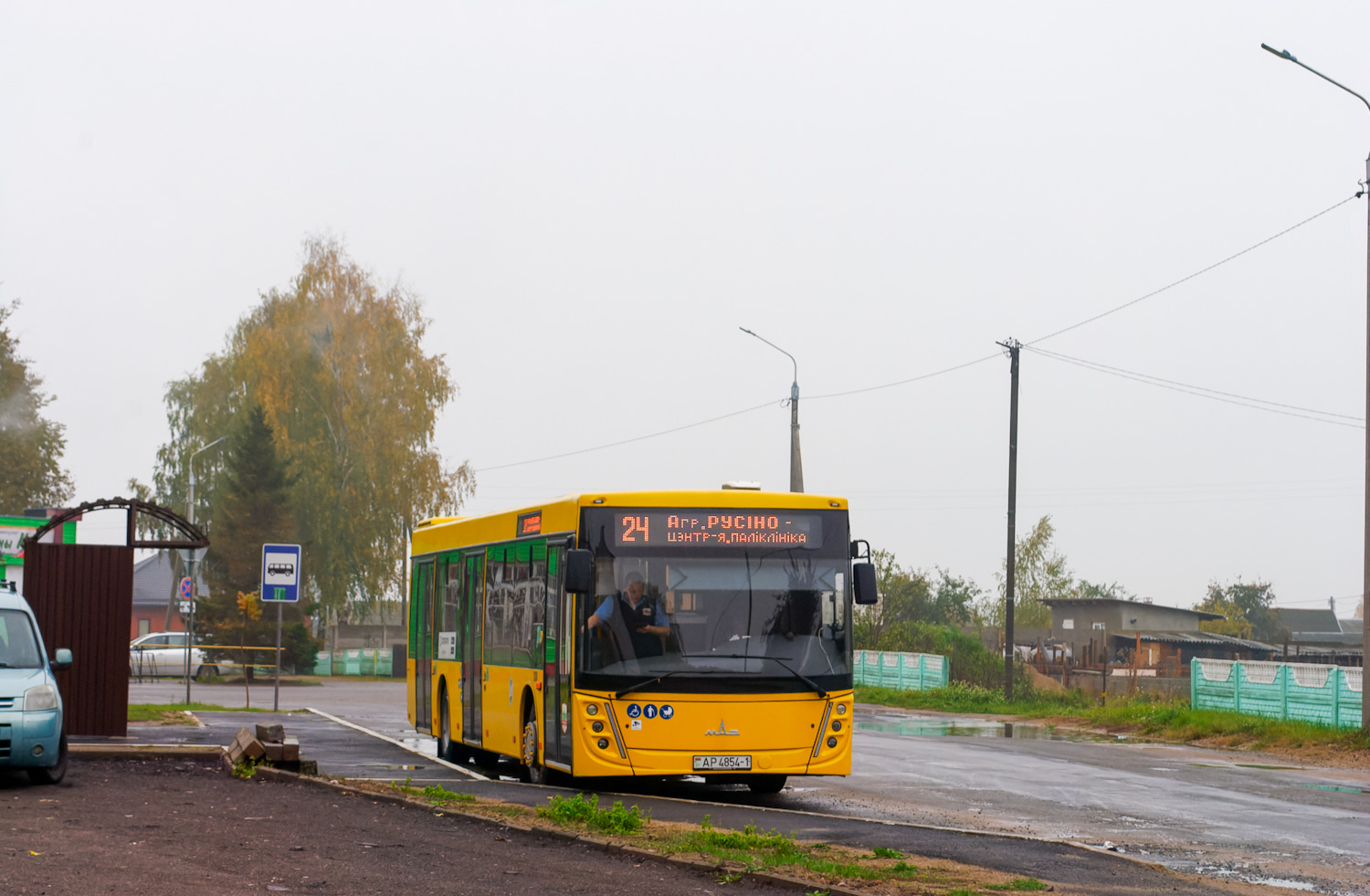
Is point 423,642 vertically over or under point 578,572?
under

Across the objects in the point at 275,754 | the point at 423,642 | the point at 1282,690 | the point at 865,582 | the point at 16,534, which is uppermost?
the point at 16,534

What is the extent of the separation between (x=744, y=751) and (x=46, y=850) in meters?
6.38

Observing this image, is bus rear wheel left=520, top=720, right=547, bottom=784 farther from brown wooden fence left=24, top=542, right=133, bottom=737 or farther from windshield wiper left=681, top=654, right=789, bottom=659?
brown wooden fence left=24, top=542, right=133, bottom=737

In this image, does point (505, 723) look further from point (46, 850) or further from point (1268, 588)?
point (1268, 588)

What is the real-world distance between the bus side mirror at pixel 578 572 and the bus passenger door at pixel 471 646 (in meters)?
4.11

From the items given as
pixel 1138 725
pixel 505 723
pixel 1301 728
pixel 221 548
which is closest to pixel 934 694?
pixel 1138 725

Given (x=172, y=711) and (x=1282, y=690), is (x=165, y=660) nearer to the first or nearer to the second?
(x=172, y=711)

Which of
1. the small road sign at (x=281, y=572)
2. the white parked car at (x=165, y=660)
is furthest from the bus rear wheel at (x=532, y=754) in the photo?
the white parked car at (x=165, y=660)

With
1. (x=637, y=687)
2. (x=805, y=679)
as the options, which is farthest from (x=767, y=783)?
(x=637, y=687)

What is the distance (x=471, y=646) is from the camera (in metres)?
18.2

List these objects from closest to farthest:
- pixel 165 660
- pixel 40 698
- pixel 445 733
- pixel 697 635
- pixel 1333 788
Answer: pixel 40 698 → pixel 697 635 → pixel 1333 788 → pixel 445 733 → pixel 165 660

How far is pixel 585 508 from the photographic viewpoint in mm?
14617

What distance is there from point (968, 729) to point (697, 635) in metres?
17.1

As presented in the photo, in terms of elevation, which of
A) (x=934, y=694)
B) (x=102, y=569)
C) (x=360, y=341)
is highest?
(x=360, y=341)
